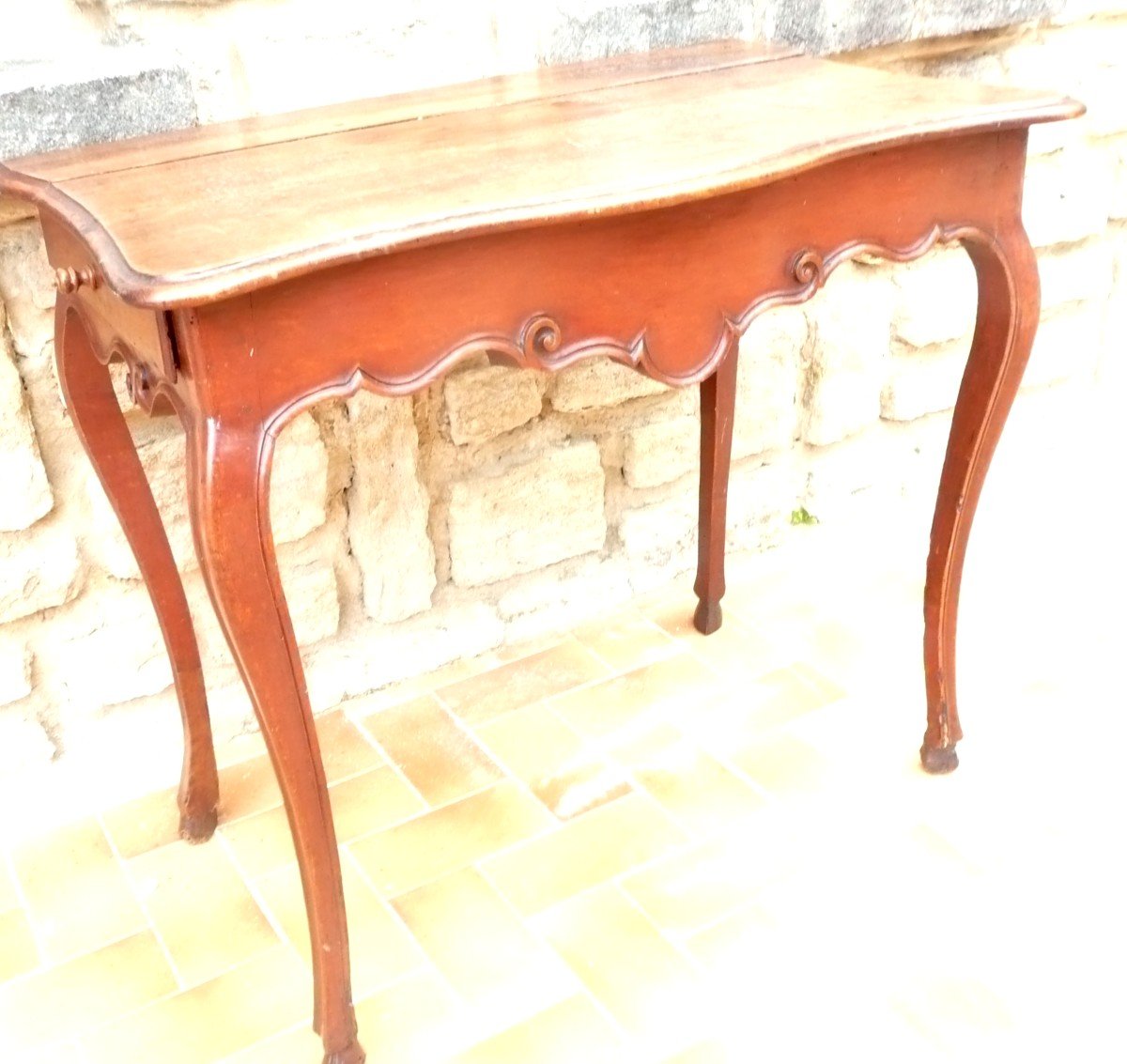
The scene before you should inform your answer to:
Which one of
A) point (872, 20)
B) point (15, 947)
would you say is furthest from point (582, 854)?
point (872, 20)

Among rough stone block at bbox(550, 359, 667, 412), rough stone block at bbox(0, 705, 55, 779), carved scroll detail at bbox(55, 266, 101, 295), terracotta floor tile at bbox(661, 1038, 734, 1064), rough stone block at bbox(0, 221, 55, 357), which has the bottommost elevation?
terracotta floor tile at bbox(661, 1038, 734, 1064)

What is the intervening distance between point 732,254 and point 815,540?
118 centimetres

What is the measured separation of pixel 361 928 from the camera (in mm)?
1519

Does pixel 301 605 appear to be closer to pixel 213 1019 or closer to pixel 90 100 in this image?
pixel 213 1019

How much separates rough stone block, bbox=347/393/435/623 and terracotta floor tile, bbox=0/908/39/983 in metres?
0.66

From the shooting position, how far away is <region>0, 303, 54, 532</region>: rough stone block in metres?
1.52

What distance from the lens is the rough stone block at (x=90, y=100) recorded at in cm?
138

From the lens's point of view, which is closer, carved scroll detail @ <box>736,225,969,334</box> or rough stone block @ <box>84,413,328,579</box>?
carved scroll detail @ <box>736,225,969,334</box>

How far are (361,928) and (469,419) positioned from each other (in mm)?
772

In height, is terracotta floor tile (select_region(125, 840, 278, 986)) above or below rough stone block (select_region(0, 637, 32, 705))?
below

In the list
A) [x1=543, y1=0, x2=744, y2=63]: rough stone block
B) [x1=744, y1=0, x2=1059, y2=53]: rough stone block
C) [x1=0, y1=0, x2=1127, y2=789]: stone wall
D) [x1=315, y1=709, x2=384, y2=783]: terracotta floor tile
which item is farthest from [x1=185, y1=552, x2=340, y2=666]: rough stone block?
[x1=744, y1=0, x2=1059, y2=53]: rough stone block

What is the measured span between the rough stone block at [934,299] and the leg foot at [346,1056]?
5.29ft

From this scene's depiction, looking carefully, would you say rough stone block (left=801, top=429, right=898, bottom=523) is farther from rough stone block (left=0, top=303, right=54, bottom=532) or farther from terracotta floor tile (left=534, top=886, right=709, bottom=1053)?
rough stone block (left=0, top=303, right=54, bottom=532)

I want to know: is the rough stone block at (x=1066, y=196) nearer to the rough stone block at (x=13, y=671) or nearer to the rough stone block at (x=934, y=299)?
the rough stone block at (x=934, y=299)
